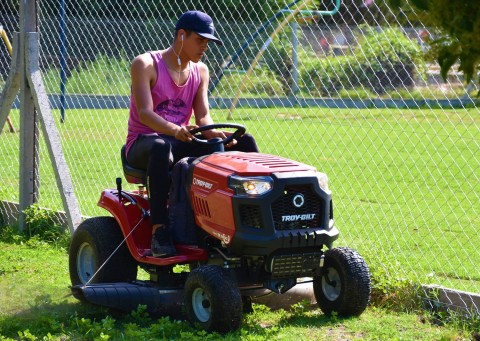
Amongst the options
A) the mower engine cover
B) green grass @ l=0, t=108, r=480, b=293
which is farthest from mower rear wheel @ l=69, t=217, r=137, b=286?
green grass @ l=0, t=108, r=480, b=293

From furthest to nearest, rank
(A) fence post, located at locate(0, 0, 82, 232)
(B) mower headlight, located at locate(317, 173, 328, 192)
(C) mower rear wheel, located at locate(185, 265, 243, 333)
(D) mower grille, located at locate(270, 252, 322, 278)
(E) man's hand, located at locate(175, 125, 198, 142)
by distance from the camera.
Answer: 1. (A) fence post, located at locate(0, 0, 82, 232)
2. (E) man's hand, located at locate(175, 125, 198, 142)
3. (B) mower headlight, located at locate(317, 173, 328, 192)
4. (D) mower grille, located at locate(270, 252, 322, 278)
5. (C) mower rear wheel, located at locate(185, 265, 243, 333)

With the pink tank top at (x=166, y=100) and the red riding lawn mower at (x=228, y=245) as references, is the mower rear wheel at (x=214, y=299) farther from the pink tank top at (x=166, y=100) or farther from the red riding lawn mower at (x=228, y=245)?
the pink tank top at (x=166, y=100)

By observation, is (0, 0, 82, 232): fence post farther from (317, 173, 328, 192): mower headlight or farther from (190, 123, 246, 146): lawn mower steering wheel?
(317, 173, 328, 192): mower headlight

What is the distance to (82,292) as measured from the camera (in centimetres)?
568

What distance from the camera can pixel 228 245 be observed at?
5.41 meters

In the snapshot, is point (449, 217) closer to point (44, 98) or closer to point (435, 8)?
point (44, 98)

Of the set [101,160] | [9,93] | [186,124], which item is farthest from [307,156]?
[186,124]

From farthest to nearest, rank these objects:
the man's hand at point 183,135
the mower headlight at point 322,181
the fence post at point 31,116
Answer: the fence post at point 31,116
the man's hand at point 183,135
the mower headlight at point 322,181

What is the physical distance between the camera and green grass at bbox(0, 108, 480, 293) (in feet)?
23.6

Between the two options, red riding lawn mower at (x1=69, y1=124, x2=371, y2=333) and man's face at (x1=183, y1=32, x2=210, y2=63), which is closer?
red riding lawn mower at (x1=69, y1=124, x2=371, y2=333)

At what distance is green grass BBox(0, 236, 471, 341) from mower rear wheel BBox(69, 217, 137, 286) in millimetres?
195

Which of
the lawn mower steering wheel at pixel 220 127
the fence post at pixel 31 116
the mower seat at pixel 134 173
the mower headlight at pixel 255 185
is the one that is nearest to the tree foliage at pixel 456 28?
the mower headlight at pixel 255 185

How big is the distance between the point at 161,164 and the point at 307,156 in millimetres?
8023

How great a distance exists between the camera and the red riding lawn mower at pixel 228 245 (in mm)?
5344
